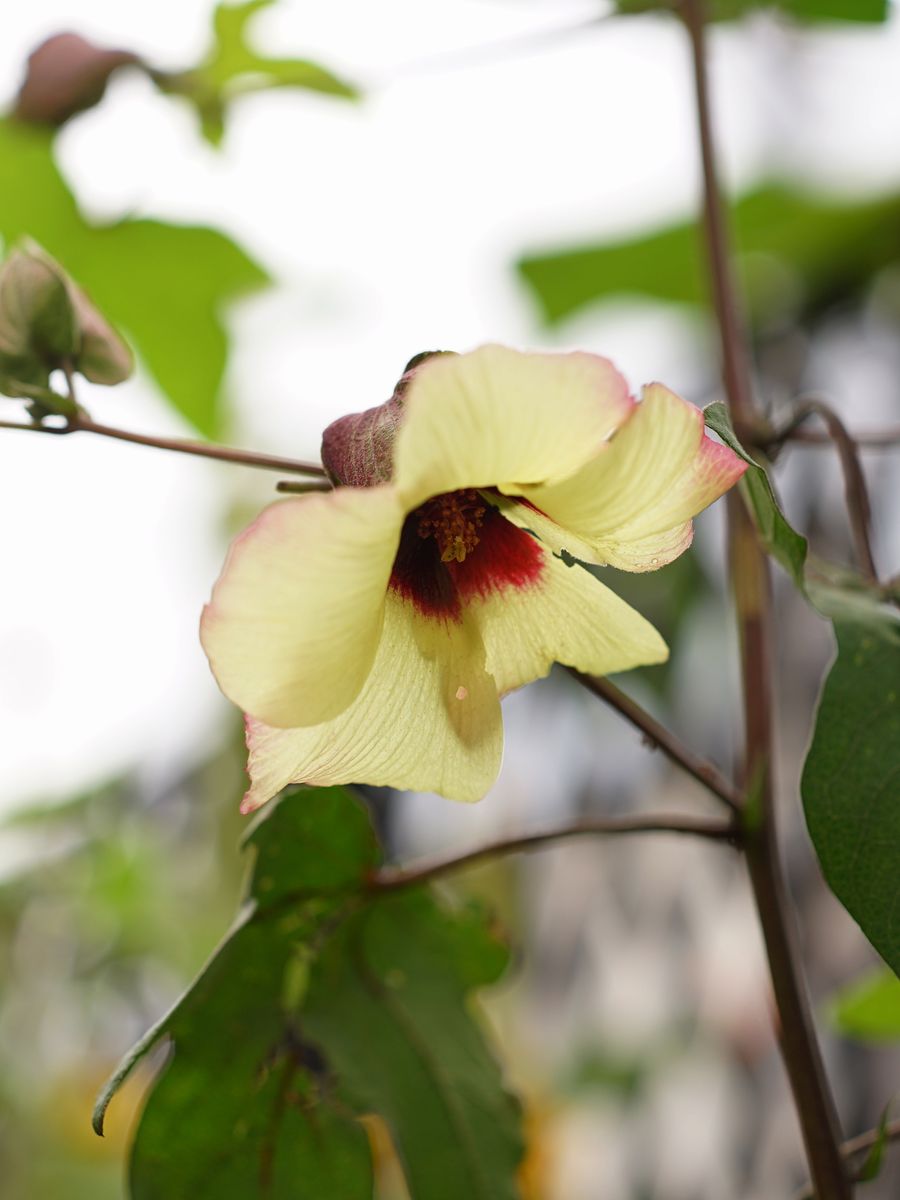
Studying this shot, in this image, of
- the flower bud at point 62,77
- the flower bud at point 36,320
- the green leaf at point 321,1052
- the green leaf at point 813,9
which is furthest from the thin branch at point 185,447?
the green leaf at point 813,9

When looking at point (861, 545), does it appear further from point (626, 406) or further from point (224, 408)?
point (224, 408)

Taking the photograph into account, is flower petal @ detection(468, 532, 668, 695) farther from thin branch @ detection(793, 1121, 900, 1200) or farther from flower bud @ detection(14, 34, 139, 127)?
flower bud @ detection(14, 34, 139, 127)

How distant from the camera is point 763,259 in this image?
1196 millimetres

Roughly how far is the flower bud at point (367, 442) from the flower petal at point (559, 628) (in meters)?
0.06

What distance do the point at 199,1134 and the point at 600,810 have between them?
114cm

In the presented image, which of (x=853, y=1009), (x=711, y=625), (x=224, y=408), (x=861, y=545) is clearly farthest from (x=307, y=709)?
(x=711, y=625)

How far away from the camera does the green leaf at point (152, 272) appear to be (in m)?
0.66

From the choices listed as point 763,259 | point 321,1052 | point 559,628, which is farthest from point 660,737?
point 763,259

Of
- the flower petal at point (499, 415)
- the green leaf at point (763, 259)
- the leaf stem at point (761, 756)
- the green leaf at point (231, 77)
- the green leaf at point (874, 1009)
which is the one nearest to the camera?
the flower petal at point (499, 415)

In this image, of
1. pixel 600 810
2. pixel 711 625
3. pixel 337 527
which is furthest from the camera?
pixel 600 810

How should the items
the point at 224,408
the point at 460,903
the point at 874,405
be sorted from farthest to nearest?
the point at 874,405, the point at 224,408, the point at 460,903

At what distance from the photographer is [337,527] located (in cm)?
21

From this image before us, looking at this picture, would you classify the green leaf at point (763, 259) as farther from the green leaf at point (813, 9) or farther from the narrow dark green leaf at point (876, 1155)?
the narrow dark green leaf at point (876, 1155)

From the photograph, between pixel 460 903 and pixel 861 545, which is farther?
pixel 460 903
